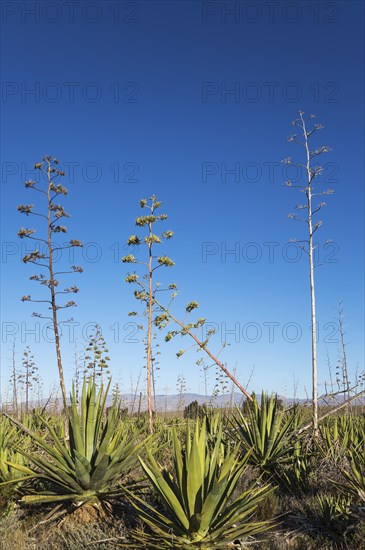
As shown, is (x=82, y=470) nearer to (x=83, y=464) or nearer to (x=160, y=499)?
(x=83, y=464)

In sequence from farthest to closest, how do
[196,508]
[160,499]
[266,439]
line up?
[266,439] < [160,499] < [196,508]

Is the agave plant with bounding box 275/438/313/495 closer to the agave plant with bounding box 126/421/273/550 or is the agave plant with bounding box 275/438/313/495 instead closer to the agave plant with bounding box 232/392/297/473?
the agave plant with bounding box 232/392/297/473

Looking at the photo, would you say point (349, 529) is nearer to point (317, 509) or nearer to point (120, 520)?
point (317, 509)

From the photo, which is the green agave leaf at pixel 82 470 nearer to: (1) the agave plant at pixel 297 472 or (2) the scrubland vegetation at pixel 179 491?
(2) the scrubland vegetation at pixel 179 491

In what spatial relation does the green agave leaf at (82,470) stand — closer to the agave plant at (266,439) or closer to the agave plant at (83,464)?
the agave plant at (83,464)

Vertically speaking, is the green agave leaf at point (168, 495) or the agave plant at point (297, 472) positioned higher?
the green agave leaf at point (168, 495)

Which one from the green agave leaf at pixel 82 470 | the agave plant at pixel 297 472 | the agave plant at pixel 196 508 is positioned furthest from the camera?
the agave plant at pixel 297 472

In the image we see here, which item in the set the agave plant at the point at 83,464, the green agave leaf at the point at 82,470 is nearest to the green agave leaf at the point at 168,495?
the agave plant at the point at 83,464

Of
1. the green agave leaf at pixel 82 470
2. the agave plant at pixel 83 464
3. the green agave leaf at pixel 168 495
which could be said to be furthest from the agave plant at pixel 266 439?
the green agave leaf at pixel 168 495

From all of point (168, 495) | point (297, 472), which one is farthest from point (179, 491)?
point (297, 472)

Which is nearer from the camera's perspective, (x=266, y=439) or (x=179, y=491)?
(x=179, y=491)

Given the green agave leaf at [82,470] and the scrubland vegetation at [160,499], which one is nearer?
the scrubland vegetation at [160,499]

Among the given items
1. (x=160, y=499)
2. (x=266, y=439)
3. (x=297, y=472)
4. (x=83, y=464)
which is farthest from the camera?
(x=266, y=439)

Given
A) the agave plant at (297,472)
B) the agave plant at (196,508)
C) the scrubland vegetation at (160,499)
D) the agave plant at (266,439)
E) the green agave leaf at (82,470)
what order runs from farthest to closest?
the agave plant at (266,439) < the agave plant at (297,472) < the green agave leaf at (82,470) < the scrubland vegetation at (160,499) < the agave plant at (196,508)
